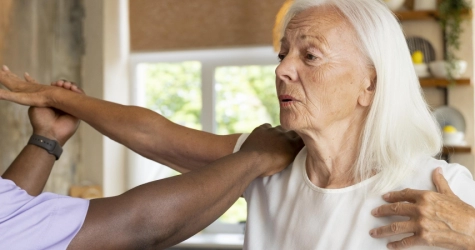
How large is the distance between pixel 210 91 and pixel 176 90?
1.07ft

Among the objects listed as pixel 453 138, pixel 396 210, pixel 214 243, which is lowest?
pixel 214 243

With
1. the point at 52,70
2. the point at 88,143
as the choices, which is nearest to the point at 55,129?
the point at 52,70

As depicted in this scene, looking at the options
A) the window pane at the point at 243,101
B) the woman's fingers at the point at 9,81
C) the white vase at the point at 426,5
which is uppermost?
the white vase at the point at 426,5

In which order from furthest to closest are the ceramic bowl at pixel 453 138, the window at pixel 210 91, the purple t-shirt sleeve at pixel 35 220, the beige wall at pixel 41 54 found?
1. the window at pixel 210 91
2. the ceramic bowl at pixel 453 138
3. the beige wall at pixel 41 54
4. the purple t-shirt sleeve at pixel 35 220

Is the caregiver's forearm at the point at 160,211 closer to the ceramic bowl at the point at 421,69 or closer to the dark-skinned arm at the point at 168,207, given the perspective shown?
the dark-skinned arm at the point at 168,207

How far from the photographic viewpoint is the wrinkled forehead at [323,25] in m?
1.70

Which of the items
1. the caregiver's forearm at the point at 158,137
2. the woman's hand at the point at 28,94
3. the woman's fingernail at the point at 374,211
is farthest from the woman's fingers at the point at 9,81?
the woman's fingernail at the point at 374,211

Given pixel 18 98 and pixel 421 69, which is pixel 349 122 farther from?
pixel 421 69

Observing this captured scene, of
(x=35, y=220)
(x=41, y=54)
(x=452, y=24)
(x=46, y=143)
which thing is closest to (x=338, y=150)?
(x=35, y=220)

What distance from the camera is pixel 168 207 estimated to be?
1.58 meters

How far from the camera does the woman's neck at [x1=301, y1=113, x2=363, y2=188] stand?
5.71ft

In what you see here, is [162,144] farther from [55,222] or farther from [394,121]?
[394,121]

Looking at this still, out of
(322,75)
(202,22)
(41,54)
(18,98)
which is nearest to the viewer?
(322,75)

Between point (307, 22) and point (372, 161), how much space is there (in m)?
0.41
